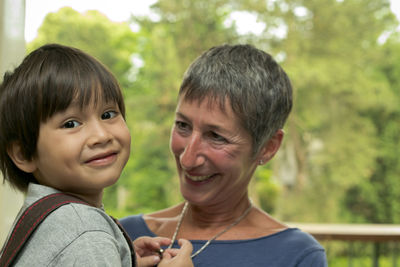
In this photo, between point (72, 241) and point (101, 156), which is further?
point (101, 156)

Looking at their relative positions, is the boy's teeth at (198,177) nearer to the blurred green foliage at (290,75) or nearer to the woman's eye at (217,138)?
the woman's eye at (217,138)

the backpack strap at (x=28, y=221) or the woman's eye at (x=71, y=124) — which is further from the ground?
the woman's eye at (x=71, y=124)

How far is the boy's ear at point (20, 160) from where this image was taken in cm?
98

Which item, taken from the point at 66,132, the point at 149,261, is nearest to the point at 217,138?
the point at 149,261

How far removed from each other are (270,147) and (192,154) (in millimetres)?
275

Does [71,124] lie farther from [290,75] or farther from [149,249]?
[290,75]

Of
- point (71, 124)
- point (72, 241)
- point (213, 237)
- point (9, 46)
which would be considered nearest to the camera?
point (72, 241)

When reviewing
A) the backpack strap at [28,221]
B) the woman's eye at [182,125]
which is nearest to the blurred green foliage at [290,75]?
the woman's eye at [182,125]

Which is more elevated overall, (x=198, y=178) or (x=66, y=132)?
(x=66, y=132)

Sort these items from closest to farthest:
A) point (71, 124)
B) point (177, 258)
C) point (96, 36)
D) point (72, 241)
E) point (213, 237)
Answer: point (72, 241), point (71, 124), point (177, 258), point (213, 237), point (96, 36)

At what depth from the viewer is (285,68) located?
7.75 m

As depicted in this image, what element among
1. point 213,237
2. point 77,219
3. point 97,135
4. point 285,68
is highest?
point 97,135

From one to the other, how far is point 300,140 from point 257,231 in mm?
7258

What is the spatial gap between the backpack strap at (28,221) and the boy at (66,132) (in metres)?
0.01
